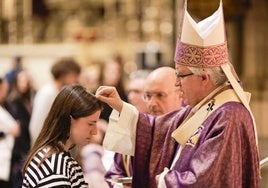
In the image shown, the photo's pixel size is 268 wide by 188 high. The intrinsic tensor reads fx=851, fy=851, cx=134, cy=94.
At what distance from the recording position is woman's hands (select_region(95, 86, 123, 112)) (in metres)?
4.18

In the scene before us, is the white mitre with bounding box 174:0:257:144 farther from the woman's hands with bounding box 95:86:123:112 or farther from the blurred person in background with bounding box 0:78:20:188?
the blurred person in background with bounding box 0:78:20:188

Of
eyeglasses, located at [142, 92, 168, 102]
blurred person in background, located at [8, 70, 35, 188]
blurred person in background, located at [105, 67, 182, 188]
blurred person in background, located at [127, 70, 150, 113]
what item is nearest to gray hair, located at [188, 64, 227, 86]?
blurred person in background, located at [105, 67, 182, 188]

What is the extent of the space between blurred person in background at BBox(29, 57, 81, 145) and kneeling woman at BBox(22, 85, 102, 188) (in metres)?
3.07

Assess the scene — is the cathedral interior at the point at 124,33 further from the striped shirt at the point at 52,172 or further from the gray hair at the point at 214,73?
the striped shirt at the point at 52,172

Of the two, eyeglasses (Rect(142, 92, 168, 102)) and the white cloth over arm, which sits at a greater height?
eyeglasses (Rect(142, 92, 168, 102))

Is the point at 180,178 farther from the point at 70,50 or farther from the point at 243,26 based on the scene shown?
the point at 70,50

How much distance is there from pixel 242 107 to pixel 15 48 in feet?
47.2

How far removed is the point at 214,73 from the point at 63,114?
731 mm

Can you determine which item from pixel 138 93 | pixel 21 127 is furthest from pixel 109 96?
pixel 21 127

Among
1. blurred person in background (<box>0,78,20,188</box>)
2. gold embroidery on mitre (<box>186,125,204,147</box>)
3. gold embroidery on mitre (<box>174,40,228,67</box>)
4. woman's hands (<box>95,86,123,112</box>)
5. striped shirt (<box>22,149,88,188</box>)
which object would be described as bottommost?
blurred person in background (<box>0,78,20,188</box>)

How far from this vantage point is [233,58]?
1198cm

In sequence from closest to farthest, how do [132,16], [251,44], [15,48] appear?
[251,44] < [132,16] < [15,48]

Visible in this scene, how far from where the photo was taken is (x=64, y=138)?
3990 mm

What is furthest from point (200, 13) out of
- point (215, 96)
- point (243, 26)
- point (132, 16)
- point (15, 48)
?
point (15, 48)
